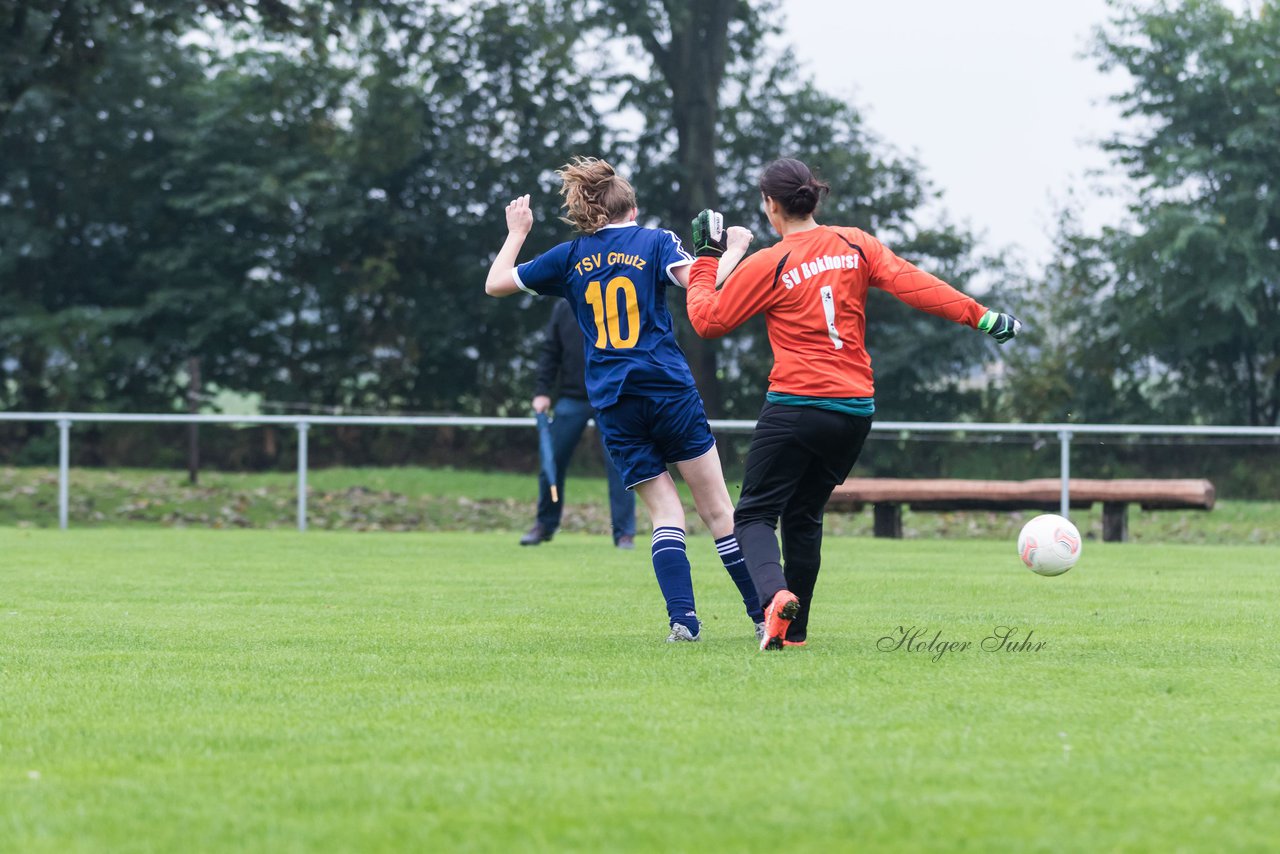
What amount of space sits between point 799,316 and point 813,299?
8 centimetres

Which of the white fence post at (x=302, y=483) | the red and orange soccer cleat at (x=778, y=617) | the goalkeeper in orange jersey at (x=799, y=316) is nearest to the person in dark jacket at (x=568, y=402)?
the white fence post at (x=302, y=483)

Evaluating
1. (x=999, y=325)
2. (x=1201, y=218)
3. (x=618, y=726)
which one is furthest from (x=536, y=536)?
(x=1201, y=218)

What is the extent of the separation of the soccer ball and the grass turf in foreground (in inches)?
10.0

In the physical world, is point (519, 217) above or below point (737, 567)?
above

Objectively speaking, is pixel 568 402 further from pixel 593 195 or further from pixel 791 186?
pixel 791 186

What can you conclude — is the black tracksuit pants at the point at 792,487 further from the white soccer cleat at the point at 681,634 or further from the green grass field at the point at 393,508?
the green grass field at the point at 393,508

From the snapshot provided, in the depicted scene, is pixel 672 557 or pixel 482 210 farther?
pixel 482 210

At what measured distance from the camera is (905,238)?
2803cm

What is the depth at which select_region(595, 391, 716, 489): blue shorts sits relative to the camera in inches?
223

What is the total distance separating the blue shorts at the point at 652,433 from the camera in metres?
5.68

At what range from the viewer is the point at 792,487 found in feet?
18.0

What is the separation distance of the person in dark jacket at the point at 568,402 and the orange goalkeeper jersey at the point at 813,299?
5.75 m

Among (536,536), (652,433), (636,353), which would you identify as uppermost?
(636,353)

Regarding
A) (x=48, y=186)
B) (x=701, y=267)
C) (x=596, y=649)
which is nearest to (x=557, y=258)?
(x=701, y=267)
